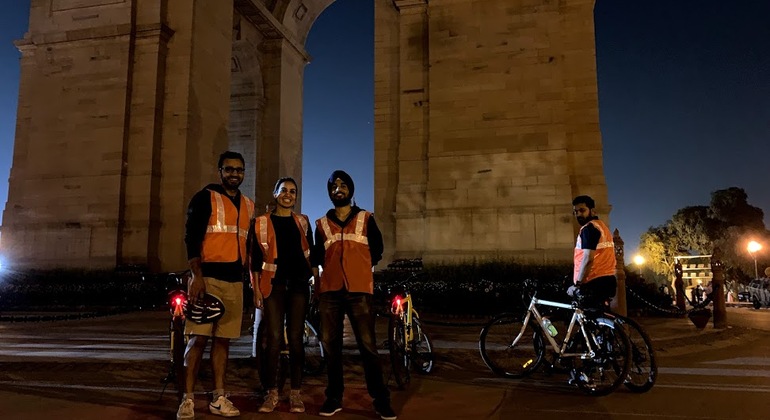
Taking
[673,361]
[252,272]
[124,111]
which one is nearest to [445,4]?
[124,111]

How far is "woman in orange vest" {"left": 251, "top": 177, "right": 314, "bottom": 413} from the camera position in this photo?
163 inches

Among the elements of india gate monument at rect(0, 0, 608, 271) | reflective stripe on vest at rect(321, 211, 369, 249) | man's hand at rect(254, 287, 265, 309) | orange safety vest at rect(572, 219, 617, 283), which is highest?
india gate monument at rect(0, 0, 608, 271)

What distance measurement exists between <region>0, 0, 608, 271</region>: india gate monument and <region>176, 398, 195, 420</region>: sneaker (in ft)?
29.6

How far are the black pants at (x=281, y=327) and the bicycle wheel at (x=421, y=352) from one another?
1.55 metres

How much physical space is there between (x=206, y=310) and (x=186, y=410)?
691 millimetres

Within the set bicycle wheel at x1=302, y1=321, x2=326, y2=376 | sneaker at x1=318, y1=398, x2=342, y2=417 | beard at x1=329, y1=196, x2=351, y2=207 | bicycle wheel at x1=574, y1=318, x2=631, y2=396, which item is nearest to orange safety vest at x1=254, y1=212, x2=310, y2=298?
beard at x1=329, y1=196, x2=351, y2=207

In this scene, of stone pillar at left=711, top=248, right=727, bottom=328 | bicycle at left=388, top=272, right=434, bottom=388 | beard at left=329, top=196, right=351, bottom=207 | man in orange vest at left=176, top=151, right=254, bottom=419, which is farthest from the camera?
stone pillar at left=711, top=248, right=727, bottom=328

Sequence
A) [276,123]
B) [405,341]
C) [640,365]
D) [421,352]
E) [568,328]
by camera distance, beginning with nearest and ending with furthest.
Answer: [640,365] < [568,328] < [405,341] < [421,352] < [276,123]

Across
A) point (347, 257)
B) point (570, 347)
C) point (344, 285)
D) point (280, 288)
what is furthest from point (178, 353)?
point (570, 347)

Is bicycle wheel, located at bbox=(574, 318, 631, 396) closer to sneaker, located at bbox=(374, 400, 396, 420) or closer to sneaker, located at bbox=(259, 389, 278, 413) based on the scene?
sneaker, located at bbox=(374, 400, 396, 420)

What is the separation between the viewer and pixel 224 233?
405 centimetres

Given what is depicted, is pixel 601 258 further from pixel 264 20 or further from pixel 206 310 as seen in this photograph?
pixel 264 20

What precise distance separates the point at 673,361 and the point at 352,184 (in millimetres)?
4850

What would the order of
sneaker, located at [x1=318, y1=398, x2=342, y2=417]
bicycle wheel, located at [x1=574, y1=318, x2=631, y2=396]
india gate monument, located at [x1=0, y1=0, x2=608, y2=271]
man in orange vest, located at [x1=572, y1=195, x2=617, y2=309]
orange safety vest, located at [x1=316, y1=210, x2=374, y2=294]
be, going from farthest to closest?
india gate monument, located at [x1=0, y1=0, x2=608, y2=271] < man in orange vest, located at [x1=572, y1=195, x2=617, y2=309] < bicycle wheel, located at [x1=574, y1=318, x2=631, y2=396] < orange safety vest, located at [x1=316, y1=210, x2=374, y2=294] < sneaker, located at [x1=318, y1=398, x2=342, y2=417]
